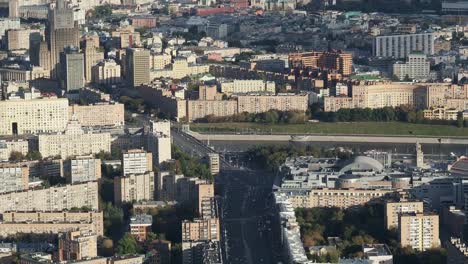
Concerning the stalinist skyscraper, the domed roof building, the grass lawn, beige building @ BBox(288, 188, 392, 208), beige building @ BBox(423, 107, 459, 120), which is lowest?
the grass lawn

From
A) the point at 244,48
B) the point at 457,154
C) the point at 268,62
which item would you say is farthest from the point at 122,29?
the point at 457,154

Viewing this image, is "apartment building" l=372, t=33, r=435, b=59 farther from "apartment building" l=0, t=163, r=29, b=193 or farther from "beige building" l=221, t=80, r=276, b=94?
"apartment building" l=0, t=163, r=29, b=193

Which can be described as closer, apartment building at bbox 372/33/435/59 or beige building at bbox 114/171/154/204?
beige building at bbox 114/171/154/204

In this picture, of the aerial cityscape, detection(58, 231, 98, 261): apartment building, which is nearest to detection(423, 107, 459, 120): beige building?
the aerial cityscape

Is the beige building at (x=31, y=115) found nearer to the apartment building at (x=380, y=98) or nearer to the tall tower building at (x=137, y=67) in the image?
the apartment building at (x=380, y=98)

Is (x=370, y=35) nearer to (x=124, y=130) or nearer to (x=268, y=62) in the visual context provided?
(x=268, y=62)

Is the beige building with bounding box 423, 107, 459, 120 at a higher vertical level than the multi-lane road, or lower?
lower
